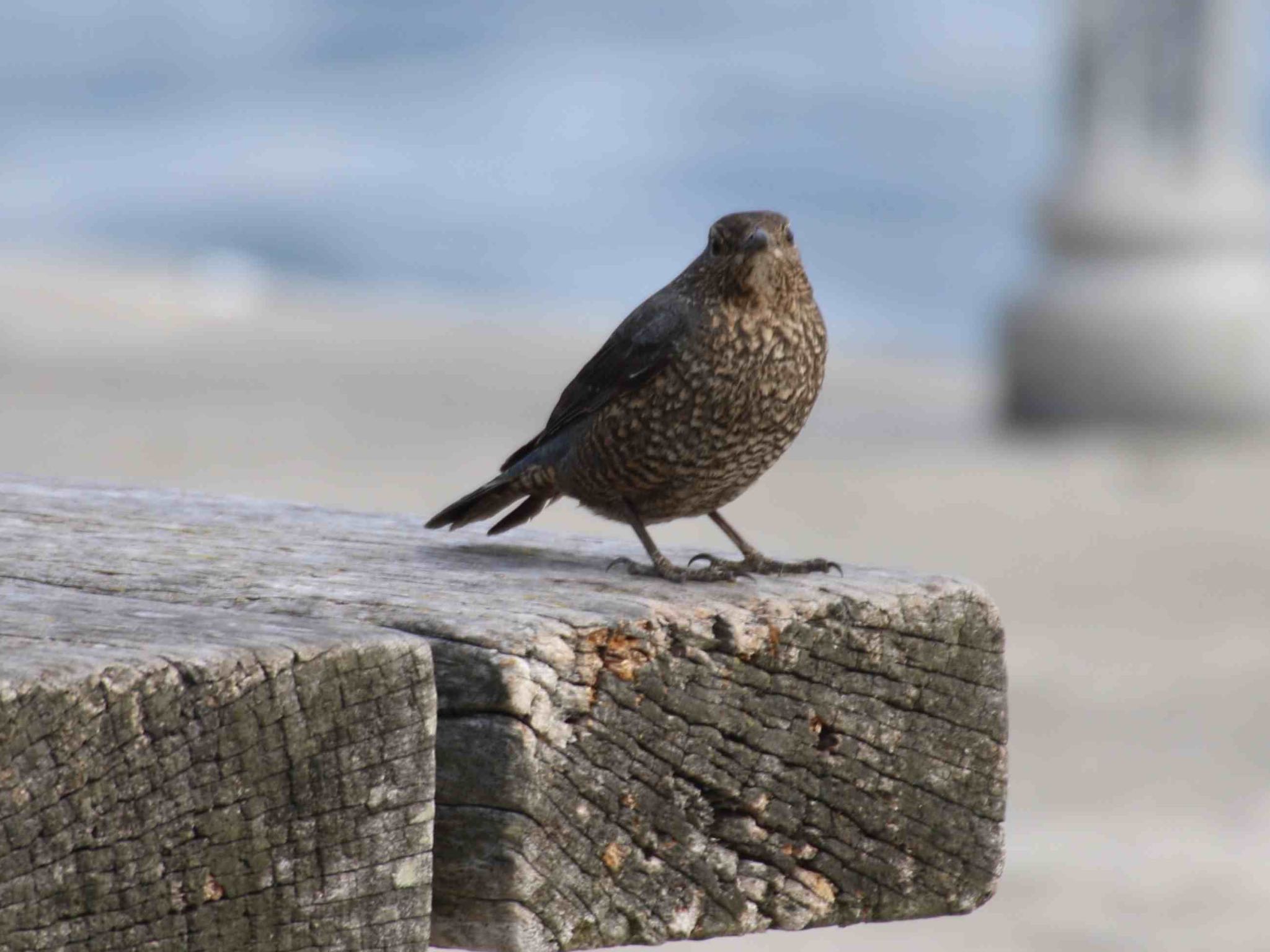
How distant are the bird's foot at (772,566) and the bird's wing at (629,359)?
0.40 meters

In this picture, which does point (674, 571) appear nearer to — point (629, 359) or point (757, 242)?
point (629, 359)

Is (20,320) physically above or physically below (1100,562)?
above

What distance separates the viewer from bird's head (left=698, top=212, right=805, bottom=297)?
3115mm

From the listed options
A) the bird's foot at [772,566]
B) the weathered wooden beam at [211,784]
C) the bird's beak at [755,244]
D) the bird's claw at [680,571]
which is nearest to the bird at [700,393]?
the bird's beak at [755,244]

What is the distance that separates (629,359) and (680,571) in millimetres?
683

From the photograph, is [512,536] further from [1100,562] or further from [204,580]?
[1100,562]

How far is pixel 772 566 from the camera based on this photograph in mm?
2621

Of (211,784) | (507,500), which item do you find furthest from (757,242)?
(211,784)

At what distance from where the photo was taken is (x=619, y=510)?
3205mm

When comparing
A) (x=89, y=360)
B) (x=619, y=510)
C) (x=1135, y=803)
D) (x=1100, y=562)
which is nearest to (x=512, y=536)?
(x=619, y=510)

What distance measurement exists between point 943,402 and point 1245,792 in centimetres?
1273

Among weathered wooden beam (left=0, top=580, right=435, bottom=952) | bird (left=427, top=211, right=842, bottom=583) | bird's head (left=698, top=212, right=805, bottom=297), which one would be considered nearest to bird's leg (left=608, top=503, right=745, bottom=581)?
bird (left=427, top=211, right=842, bottom=583)

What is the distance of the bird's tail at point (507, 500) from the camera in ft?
10.3

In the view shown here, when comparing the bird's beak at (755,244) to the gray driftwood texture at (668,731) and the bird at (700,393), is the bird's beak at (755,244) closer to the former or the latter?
the bird at (700,393)
